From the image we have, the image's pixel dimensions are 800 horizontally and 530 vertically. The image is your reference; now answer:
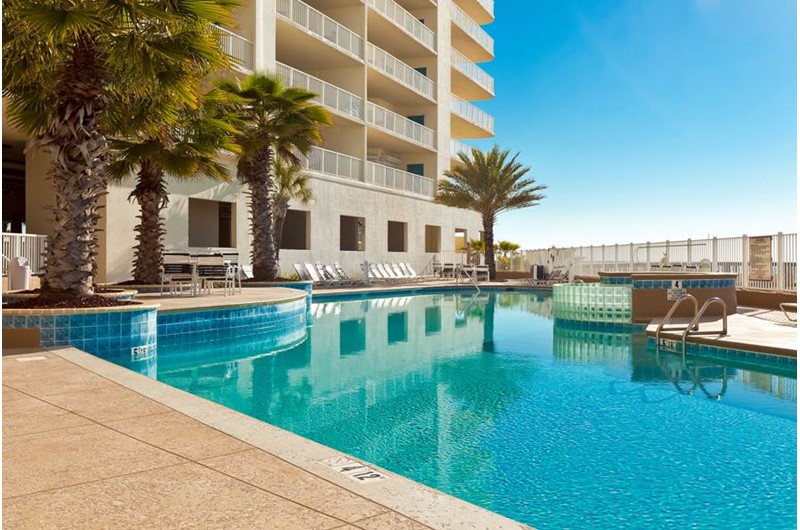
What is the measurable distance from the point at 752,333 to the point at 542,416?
5.17m

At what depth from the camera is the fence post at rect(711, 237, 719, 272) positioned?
49.2 feet

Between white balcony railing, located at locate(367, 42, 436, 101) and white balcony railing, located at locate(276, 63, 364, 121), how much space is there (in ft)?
7.33

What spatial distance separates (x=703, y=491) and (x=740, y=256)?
12.1 m

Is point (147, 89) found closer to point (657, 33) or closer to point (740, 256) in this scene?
point (740, 256)

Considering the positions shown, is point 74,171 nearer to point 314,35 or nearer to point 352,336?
point 352,336

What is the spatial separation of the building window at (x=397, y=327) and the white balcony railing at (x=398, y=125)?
12.9m

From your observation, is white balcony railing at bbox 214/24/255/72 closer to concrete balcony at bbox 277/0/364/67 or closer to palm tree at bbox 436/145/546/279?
concrete balcony at bbox 277/0/364/67

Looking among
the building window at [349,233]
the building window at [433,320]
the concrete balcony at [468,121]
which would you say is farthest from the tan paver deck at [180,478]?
the concrete balcony at [468,121]

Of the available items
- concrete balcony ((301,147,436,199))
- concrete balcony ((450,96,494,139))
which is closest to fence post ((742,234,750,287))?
concrete balcony ((301,147,436,199))

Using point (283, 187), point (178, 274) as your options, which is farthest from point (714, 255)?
→ point (178, 274)

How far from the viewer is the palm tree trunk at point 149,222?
1352 cm

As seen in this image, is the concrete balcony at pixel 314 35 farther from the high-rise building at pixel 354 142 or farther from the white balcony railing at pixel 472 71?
the white balcony railing at pixel 472 71

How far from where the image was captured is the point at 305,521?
7.79ft

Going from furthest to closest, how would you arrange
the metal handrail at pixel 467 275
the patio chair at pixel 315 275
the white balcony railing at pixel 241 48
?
1. the metal handrail at pixel 467 275
2. the patio chair at pixel 315 275
3. the white balcony railing at pixel 241 48
